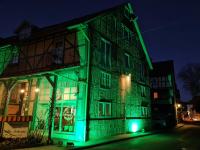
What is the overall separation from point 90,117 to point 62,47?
6207mm

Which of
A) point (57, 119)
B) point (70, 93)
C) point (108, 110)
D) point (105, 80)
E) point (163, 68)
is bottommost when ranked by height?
point (57, 119)

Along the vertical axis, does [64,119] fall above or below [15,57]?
below

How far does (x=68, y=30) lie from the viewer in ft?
50.4

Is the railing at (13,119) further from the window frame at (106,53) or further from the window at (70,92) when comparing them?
the window frame at (106,53)

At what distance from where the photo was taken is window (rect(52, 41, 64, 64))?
15.7 metres

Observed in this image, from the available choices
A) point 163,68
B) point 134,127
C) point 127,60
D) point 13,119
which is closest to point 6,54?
point 13,119

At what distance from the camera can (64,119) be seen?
14484 millimetres

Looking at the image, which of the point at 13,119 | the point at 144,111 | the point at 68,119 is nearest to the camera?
the point at 13,119

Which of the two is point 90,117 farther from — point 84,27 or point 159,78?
point 159,78

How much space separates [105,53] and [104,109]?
5059 mm

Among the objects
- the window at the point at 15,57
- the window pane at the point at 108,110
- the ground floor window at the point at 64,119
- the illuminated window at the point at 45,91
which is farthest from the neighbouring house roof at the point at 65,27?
the window pane at the point at 108,110

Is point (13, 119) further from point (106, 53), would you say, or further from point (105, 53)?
point (106, 53)

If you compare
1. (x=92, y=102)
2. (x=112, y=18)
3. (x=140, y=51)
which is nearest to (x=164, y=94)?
Result: (x=140, y=51)

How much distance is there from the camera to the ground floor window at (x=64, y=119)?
1410 centimetres
